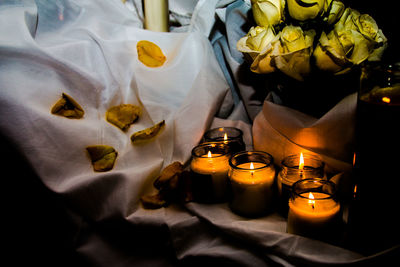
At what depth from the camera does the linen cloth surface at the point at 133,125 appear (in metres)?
0.64

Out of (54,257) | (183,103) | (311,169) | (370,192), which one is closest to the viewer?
(370,192)

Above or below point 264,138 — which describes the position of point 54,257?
below

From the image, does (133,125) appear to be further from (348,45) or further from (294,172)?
(348,45)

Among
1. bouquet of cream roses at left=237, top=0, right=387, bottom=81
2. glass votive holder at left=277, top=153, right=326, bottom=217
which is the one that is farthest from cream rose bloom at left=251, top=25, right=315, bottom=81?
glass votive holder at left=277, top=153, right=326, bottom=217

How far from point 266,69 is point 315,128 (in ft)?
0.55

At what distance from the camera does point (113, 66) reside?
0.91 m

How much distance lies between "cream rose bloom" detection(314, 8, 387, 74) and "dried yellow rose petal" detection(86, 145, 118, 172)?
1.69 feet

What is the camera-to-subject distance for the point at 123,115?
844 millimetres

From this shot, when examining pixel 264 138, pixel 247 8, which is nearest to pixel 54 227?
pixel 264 138

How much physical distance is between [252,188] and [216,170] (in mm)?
103

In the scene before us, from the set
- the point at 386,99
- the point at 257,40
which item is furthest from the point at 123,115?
the point at 386,99

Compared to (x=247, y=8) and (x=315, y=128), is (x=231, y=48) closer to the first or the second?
(x=247, y=8)

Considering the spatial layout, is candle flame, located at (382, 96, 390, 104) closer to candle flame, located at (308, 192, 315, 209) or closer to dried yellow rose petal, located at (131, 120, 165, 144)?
candle flame, located at (308, 192, 315, 209)

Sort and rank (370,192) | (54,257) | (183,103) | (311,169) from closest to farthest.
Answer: (370,192), (311,169), (54,257), (183,103)
